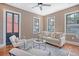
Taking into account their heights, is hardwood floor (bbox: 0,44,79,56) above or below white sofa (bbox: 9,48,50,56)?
above

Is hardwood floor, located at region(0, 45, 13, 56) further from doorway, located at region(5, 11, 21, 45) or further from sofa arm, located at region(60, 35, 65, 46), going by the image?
sofa arm, located at region(60, 35, 65, 46)

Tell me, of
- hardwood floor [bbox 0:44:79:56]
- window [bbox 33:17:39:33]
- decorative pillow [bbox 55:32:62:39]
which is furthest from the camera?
window [bbox 33:17:39:33]

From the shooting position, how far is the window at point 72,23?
1892mm

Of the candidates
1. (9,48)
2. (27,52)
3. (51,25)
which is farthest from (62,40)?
(9,48)

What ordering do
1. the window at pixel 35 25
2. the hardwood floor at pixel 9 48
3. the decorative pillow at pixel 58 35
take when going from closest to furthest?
1. the hardwood floor at pixel 9 48
2. the decorative pillow at pixel 58 35
3. the window at pixel 35 25

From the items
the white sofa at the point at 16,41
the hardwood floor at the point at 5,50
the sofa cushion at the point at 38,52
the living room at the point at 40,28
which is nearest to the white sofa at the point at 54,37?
the living room at the point at 40,28

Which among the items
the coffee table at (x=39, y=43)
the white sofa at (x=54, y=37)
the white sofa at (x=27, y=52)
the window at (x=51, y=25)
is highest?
the window at (x=51, y=25)

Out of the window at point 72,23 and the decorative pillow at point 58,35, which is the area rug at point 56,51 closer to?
the decorative pillow at point 58,35

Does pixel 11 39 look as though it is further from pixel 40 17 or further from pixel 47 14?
pixel 47 14

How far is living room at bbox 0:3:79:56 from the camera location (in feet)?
6.18

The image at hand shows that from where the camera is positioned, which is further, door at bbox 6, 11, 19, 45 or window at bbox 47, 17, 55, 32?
window at bbox 47, 17, 55, 32

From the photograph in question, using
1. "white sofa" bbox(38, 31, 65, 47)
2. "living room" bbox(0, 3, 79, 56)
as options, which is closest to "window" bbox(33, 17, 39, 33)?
"living room" bbox(0, 3, 79, 56)

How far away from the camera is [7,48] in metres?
1.88

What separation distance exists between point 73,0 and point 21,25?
124 cm
